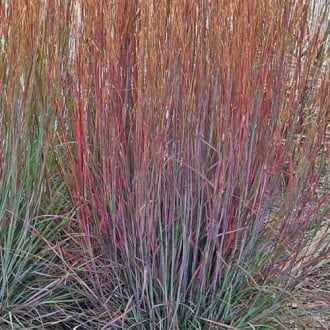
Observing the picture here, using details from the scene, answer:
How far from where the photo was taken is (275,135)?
181 centimetres

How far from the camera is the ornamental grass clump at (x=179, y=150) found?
1.69m

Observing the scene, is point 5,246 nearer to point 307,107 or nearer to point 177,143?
point 177,143

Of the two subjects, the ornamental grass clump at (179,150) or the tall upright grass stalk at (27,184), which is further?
the tall upright grass stalk at (27,184)

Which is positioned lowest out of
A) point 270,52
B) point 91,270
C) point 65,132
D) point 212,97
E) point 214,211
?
point 91,270

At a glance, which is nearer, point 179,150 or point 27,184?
point 179,150

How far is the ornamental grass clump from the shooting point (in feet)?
5.56

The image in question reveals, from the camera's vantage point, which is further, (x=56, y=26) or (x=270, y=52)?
(x=56, y=26)

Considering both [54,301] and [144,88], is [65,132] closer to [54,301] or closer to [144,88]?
[144,88]

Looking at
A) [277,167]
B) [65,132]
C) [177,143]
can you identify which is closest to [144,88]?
[177,143]

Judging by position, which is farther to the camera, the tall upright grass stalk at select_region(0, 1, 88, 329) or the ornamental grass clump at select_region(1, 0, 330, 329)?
the tall upright grass stalk at select_region(0, 1, 88, 329)

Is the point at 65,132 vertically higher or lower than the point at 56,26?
lower

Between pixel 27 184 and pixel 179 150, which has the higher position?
pixel 179 150

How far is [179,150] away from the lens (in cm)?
173

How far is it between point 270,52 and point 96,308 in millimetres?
1058
